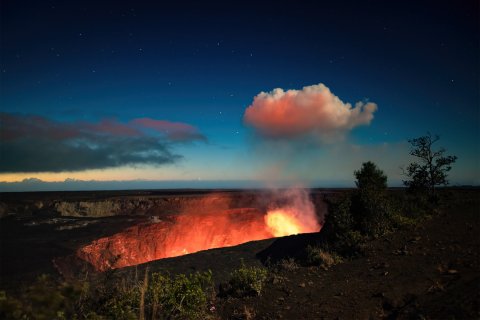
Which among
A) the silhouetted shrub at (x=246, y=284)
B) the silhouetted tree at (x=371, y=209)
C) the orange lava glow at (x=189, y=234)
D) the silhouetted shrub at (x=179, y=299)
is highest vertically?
the silhouetted tree at (x=371, y=209)

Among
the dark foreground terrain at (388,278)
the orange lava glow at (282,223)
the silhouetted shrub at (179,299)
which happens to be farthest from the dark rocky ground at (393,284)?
the orange lava glow at (282,223)

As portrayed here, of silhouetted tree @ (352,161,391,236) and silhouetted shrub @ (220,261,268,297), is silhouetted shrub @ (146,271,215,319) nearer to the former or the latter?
silhouetted shrub @ (220,261,268,297)

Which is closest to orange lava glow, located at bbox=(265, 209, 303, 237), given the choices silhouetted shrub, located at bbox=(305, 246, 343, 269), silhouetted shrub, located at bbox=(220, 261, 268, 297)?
silhouetted shrub, located at bbox=(305, 246, 343, 269)

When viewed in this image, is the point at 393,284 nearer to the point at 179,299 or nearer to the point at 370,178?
the point at 179,299

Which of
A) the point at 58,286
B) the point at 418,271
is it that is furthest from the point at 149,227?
the point at 58,286

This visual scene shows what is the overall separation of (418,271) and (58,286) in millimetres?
9766

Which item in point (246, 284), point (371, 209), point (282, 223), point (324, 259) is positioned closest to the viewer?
point (246, 284)

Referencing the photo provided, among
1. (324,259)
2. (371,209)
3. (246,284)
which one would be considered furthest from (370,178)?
(246,284)

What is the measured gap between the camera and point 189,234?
37625 millimetres

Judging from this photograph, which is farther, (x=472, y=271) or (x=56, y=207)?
(x=56, y=207)

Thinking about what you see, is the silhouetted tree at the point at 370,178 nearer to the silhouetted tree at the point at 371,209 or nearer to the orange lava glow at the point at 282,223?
the silhouetted tree at the point at 371,209

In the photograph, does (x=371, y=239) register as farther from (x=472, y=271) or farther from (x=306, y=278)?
(x=472, y=271)

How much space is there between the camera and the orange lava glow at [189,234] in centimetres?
2795

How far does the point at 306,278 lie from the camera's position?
11023 mm
